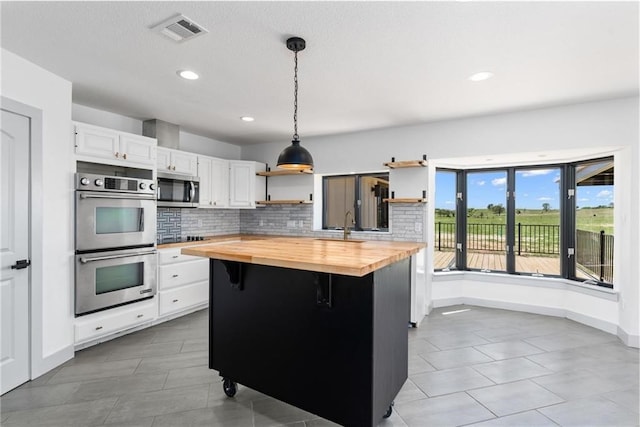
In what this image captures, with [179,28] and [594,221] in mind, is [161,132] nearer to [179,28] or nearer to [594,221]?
[179,28]

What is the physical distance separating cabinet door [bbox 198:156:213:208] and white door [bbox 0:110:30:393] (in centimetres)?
228

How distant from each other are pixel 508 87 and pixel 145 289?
171 inches

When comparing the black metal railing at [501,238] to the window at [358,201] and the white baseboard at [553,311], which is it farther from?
the window at [358,201]

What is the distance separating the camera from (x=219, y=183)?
17.0ft

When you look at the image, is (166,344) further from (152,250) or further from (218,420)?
(218,420)

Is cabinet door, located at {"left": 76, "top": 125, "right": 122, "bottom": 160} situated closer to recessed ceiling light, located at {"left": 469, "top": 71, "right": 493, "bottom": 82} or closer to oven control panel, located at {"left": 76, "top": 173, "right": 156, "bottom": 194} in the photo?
oven control panel, located at {"left": 76, "top": 173, "right": 156, "bottom": 194}

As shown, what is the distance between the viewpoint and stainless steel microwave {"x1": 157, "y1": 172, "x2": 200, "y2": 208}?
423 centimetres

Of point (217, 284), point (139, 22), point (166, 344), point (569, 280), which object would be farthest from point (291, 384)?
point (569, 280)

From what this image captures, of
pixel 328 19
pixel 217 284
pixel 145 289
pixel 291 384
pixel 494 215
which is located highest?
pixel 328 19

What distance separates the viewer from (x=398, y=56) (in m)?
2.54

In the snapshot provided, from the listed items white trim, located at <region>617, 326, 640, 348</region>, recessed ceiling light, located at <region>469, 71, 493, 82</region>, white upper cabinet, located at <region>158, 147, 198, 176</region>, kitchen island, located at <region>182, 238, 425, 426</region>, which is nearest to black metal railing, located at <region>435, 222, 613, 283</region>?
white trim, located at <region>617, 326, 640, 348</region>

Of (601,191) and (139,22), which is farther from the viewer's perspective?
(601,191)

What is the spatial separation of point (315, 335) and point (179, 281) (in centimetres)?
279

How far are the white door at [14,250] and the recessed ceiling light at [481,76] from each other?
3699 mm
